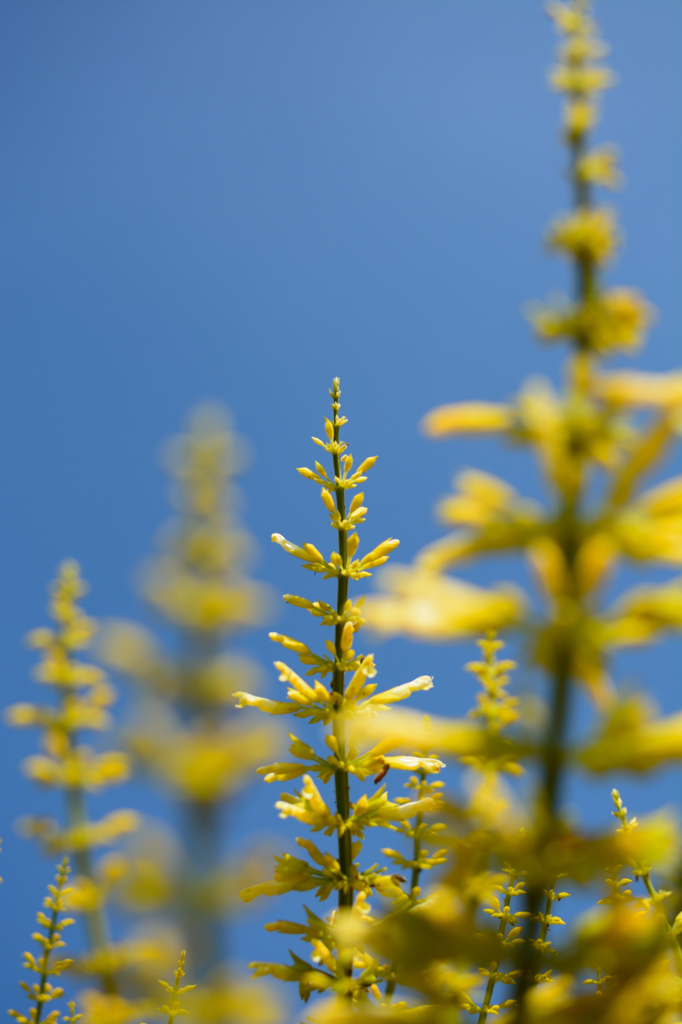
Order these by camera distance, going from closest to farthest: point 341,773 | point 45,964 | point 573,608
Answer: point 573,608 < point 341,773 < point 45,964

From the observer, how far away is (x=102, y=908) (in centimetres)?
496

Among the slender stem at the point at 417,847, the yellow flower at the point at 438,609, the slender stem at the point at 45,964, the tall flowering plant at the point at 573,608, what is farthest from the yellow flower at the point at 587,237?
the slender stem at the point at 45,964

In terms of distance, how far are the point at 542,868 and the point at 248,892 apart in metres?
2.36

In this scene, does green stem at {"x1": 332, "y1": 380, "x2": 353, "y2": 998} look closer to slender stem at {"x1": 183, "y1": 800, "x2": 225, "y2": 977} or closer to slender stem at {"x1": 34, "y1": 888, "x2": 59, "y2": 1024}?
slender stem at {"x1": 183, "y1": 800, "x2": 225, "y2": 977}

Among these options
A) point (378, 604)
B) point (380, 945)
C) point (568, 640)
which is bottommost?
point (380, 945)

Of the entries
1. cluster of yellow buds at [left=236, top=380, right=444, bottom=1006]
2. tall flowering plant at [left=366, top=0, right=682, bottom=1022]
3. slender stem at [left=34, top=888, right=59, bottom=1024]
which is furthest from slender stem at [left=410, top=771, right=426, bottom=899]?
slender stem at [left=34, top=888, right=59, bottom=1024]

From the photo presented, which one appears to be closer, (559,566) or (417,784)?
(559,566)

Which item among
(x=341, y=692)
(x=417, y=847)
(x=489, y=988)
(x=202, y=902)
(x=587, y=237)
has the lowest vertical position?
(x=489, y=988)

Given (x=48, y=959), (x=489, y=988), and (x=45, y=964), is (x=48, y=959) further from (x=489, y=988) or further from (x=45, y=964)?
(x=489, y=988)

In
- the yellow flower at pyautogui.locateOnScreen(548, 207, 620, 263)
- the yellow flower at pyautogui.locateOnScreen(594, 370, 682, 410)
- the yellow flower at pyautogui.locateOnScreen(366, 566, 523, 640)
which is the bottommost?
the yellow flower at pyautogui.locateOnScreen(366, 566, 523, 640)

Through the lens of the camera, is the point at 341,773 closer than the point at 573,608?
No

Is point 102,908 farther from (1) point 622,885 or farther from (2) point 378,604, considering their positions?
(2) point 378,604

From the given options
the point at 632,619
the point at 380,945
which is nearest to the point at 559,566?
the point at 632,619

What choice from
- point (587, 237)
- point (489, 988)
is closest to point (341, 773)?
point (489, 988)
